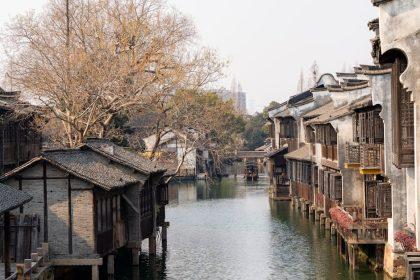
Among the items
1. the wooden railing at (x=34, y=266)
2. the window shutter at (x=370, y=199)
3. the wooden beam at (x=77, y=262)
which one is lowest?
the wooden beam at (x=77, y=262)

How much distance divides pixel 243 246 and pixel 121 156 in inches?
381

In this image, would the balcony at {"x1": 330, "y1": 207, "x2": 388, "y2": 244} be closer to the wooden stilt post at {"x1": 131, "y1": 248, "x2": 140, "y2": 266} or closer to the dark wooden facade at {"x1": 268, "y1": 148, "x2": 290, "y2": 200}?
the wooden stilt post at {"x1": 131, "y1": 248, "x2": 140, "y2": 266}

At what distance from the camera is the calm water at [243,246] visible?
37.9m

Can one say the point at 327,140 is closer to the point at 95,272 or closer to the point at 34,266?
the point at 95,272

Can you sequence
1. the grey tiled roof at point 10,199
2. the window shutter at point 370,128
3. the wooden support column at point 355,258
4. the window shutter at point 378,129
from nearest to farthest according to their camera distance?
the grey tiled roof at point 10,199
the window shutter at point 378,129
the window shutter at point 370,128
the wooden support column at point 355,258

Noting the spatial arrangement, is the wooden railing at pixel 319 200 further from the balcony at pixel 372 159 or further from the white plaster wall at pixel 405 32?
the white plaster wall at pixel 405 32

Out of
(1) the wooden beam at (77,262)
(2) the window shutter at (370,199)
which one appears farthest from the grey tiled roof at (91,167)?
(2) the window shutter at (370,199)

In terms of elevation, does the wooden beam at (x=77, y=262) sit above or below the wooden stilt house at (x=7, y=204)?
below

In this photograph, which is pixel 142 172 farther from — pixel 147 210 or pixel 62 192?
pixel 62 192

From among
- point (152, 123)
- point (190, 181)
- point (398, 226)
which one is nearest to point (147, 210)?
point (398, 226)

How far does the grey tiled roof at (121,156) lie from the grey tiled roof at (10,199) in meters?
10.3

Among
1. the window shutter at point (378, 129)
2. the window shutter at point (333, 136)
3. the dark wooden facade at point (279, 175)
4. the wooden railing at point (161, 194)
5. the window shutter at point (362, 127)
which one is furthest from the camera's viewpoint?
the dark wooden facade at point (279, 175)

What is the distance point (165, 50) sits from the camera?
181ft

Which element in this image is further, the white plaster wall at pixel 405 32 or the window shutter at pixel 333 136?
the window shutter at pixel 333 136
